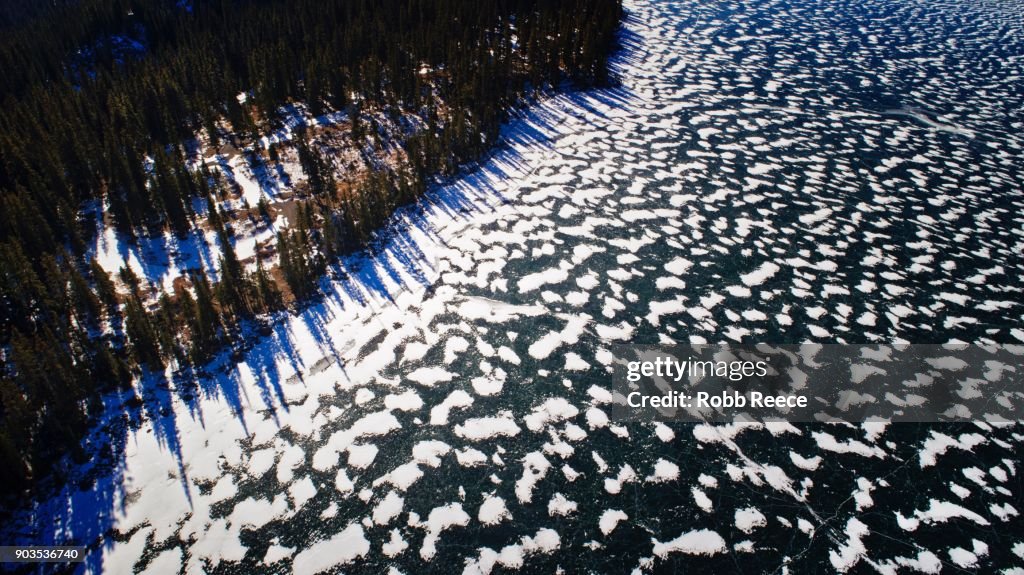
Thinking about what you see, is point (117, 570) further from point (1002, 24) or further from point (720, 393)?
point (1002, 24)

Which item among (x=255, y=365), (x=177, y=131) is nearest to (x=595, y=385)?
(x=255, y=365)

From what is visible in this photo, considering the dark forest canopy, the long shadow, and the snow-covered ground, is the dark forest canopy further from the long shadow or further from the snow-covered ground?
the snow-covered ground

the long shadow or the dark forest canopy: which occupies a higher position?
the dark forest canopy

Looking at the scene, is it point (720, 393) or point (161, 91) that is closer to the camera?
point (720, 393)

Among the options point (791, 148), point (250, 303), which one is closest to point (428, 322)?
point (250, 303)

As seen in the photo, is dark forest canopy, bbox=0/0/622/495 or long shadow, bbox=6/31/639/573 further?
dark forest canopy, bbox=0/0/622/495

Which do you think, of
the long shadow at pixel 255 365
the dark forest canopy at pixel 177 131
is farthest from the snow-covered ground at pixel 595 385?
the dark forest canopy at pixel 177 131

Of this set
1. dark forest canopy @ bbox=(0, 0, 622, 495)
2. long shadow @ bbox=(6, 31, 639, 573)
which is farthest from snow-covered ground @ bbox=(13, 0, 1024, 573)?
dark forest canopy @ bbox=(0, 0, 622, 495)
